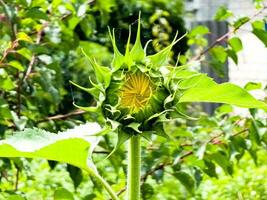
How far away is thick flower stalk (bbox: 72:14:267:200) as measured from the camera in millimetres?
582

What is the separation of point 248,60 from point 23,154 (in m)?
5.24

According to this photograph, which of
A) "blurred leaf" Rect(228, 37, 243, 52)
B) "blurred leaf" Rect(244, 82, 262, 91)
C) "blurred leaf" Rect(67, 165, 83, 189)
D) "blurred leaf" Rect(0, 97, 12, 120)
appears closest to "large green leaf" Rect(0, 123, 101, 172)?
"blurred leaf" Rect(0, 97, 12, 120)

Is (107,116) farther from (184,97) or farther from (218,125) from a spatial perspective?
(218,125)

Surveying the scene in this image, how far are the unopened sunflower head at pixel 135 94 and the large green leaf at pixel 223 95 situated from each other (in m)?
0.02

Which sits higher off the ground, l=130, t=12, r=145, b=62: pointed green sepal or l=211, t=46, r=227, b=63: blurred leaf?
l=211, t=46, r=227, b=63: blurred leaf

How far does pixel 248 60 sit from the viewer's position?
5707mm

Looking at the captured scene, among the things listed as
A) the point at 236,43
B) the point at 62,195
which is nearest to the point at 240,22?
the point at 236,43

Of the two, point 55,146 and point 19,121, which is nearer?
point 55,146

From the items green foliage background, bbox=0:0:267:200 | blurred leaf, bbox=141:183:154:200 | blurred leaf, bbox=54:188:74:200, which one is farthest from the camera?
blurred leaf, bbox=141:183:154:200

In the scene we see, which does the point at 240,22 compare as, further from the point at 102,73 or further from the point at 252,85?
the point at 102,73

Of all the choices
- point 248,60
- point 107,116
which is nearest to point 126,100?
point 107,116

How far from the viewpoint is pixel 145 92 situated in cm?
58

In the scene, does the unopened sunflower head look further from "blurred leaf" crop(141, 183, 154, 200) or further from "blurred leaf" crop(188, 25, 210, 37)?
"blurred leaf" crop(188, 25, 210, 37)

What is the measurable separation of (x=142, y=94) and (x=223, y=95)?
0.26 ft
